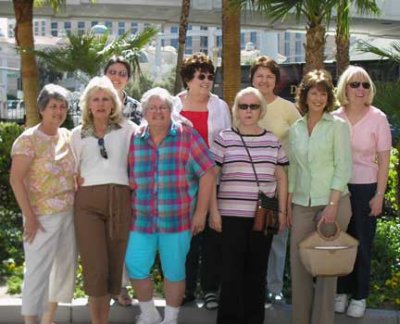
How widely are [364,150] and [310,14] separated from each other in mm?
2862

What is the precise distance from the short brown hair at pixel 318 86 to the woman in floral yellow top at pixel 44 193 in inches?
67.2

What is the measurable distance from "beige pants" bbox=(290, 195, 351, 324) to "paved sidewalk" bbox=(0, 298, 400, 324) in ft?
1.41

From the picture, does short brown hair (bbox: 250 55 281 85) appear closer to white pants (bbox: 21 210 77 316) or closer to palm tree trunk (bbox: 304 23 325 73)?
white pants (bbox: 21 210 77 316)

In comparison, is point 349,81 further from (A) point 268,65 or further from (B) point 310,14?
(B) point 310,14

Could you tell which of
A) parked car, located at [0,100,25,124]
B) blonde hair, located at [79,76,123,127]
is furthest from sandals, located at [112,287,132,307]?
parked car, located at [0,100,25,124]

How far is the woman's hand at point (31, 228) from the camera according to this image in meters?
4.65

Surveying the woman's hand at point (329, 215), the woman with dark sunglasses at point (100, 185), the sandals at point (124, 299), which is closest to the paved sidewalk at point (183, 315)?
the sandals at point (124, 299)

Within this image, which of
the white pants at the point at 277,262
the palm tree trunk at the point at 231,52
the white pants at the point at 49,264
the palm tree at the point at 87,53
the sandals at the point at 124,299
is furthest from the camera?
the palm tree at the point at 87,53

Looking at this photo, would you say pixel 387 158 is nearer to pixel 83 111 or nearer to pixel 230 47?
pixel 83 111

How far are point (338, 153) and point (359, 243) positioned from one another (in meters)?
0.83

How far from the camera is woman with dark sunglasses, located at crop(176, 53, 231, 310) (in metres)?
5.24

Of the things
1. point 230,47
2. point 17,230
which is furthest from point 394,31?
point 17,230

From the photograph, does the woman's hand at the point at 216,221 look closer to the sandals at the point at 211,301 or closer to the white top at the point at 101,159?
Result: the white top at the point at 101,159

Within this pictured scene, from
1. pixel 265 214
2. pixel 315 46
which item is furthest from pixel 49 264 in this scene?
pixel 315 46
